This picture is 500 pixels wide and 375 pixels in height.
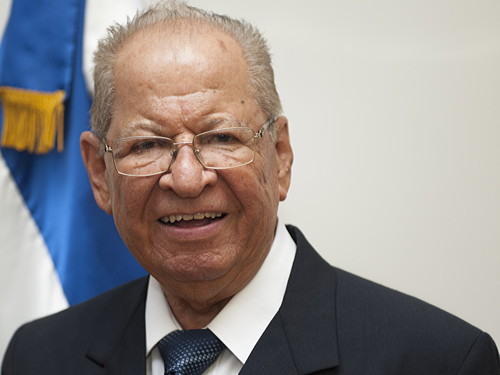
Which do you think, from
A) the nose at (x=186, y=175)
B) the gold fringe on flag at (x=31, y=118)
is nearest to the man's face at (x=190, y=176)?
the nose at (x=186, y=175)

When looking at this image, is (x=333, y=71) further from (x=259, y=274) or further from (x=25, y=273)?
(x=25, y=273)

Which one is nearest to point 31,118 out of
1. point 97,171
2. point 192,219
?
point 97,171

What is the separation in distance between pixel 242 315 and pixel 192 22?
0.69 meters

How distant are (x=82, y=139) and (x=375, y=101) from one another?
1045mm

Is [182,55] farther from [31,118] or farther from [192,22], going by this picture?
[31,118]

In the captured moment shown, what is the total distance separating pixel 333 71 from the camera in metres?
2.37

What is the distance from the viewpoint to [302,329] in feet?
5.13

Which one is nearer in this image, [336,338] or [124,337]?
[336,338]

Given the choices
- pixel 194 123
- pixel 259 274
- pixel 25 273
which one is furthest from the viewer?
pixel 25 273

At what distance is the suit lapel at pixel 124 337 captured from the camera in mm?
1669

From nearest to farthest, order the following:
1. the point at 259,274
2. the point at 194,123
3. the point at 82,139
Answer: the point at 194,123 → the point at 259,274 → the point at 82,139

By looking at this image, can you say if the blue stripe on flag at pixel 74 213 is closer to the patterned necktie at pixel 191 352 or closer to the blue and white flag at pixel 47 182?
the blue and white flag at pixel 47 182

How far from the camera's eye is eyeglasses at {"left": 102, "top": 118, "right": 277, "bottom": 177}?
4.90 feet

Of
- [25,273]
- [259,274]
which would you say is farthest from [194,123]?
[25,273]
